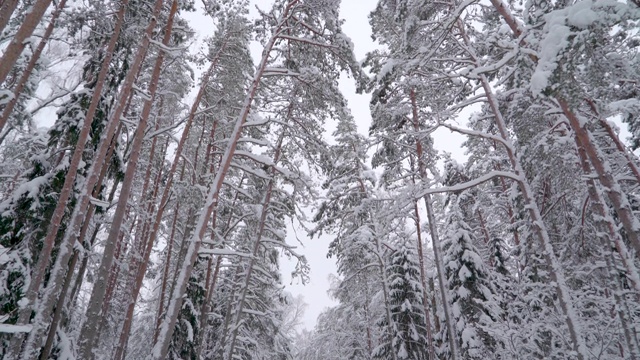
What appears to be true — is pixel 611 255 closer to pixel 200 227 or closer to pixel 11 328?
pixel 200 227

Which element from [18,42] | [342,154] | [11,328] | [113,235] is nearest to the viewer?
[11,328]

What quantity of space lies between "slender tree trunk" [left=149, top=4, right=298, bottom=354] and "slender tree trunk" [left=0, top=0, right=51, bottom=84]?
3.63 metres

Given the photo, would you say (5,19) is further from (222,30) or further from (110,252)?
(222,30)

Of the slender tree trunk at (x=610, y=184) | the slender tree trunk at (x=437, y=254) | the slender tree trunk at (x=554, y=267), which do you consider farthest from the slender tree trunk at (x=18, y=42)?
the slender tree trunk at (x=554, y=267)

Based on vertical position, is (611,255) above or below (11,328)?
above

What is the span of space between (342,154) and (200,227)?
26.4ft

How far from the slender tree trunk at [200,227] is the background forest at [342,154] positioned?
4cm

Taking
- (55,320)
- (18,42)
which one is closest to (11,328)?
(55,320)

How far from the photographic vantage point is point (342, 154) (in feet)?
45.4

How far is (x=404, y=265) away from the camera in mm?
14094

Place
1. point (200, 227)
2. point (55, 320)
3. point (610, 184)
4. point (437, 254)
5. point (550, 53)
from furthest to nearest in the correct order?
point (437, 254) → point (200, 227) → point (55, 320) → point (610, 184) → point (550, 53)

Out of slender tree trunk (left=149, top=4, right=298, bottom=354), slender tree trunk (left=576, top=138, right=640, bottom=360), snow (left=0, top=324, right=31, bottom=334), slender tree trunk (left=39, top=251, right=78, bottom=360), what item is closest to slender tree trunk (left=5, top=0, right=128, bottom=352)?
snow (left=0, top=324, right=31, bottom=334)

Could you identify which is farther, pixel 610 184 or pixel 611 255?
pixel 611 255

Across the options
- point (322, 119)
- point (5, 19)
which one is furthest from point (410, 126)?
point (5, 19)
